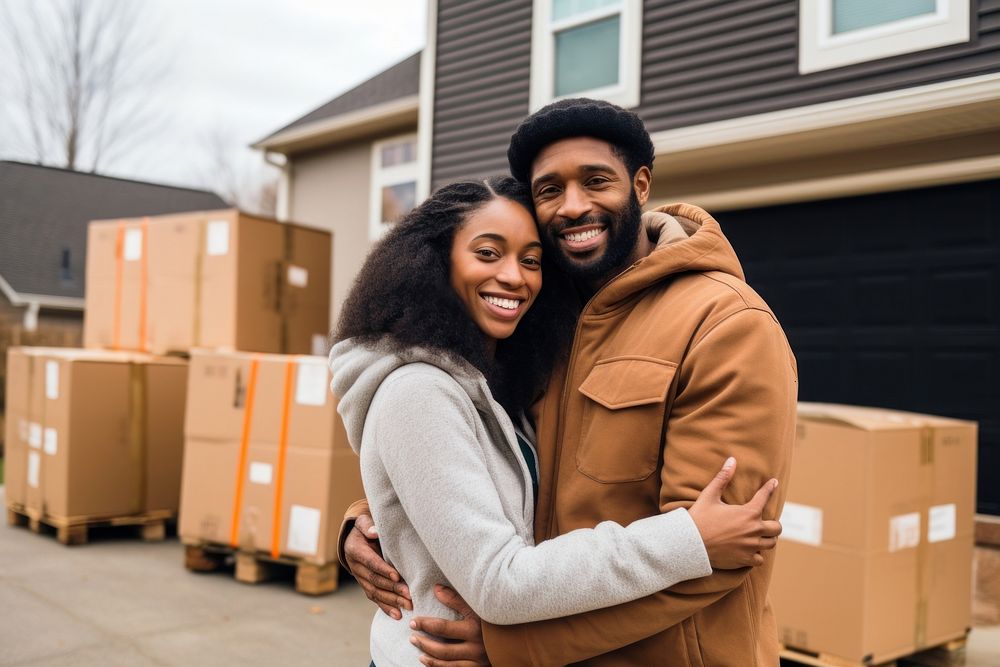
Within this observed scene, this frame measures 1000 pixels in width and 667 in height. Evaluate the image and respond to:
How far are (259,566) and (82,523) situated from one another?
180cm

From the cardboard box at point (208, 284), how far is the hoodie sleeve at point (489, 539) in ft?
16.5

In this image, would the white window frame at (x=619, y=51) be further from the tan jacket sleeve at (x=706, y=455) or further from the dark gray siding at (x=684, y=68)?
the tan jacket sleeve at (x=706, y=455)

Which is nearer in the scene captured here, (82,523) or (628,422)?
(628,422)

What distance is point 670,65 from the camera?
20.5ft

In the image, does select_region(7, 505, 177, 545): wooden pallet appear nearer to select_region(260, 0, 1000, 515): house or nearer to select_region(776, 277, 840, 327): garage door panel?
select_region(260, 0, 1000, 515): house

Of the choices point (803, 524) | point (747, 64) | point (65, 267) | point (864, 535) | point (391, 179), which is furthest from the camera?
point (65, 267)

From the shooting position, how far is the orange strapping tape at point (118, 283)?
273 inches

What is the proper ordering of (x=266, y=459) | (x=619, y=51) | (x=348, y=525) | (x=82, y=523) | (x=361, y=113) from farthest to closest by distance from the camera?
(x=361, y=113) < (x=619, y=51) < (x=82, y=523) < (x=266, y=459) < (x=348, y=525)

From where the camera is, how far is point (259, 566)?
5.23 m

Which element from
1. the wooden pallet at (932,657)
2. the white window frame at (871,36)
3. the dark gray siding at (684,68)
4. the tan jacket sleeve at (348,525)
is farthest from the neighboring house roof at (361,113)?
the tan jacket sleeve at (348,525)

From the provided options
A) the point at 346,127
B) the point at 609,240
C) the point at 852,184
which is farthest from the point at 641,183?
the point at 346,127

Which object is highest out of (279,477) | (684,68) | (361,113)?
(361,113)

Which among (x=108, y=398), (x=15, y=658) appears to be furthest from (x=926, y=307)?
(x=108, y=398)

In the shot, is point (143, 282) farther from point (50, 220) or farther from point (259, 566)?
point (50, 220)
